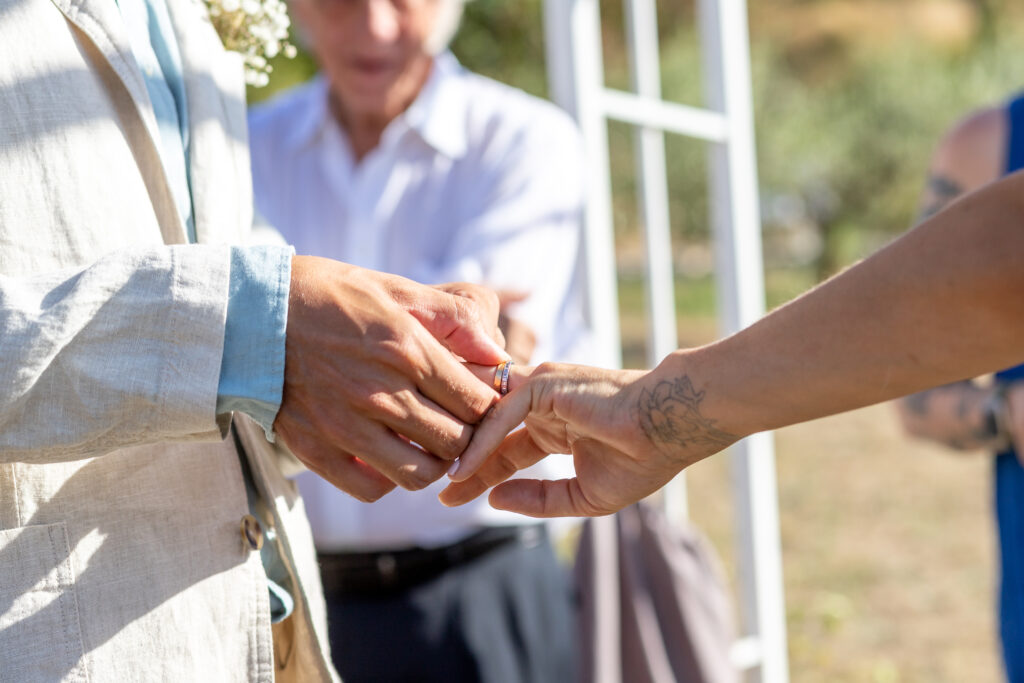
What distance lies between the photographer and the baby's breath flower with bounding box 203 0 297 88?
5.40 ft

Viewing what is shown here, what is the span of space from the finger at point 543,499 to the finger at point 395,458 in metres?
0.20

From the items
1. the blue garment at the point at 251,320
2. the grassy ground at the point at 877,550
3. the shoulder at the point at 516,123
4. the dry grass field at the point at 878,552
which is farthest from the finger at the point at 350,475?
the dry grass field at the point at 878,552

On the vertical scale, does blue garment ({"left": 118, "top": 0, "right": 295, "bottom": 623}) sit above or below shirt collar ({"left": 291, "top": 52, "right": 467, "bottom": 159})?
below

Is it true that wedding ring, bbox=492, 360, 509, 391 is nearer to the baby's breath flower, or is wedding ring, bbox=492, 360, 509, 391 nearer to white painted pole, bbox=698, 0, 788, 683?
the baby's breath flower

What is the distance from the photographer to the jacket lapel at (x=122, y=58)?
1378 millimetres

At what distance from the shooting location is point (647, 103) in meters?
3.32

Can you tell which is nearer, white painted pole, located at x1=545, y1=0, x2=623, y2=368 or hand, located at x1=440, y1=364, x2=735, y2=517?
hand, located at x1=440, y1=364, x2=735, y2=517

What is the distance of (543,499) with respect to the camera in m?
1.66

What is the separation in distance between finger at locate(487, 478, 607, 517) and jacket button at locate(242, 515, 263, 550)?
37 cm

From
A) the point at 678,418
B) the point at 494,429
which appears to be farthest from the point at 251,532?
the point at 678,418

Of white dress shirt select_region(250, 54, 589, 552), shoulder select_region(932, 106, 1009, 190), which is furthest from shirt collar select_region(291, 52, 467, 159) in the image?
shoulder select_region(932, 106, 1009, 190)

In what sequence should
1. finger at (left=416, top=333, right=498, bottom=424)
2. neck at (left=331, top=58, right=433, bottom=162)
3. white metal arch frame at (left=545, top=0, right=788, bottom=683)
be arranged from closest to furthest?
finger at (left=416, top=333, right=498, bottom=424), neck at (left=331, top=58, right=433, bottom=162), white metal arch frame at (left=545, top=0, right=788, bottom=683)

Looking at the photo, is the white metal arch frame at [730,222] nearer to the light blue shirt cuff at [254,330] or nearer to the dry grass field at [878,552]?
the dry grass field at [878,552]

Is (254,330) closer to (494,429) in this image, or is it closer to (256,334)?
(256,334)
